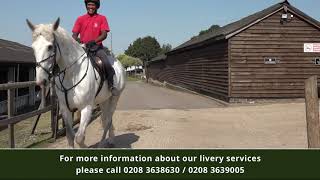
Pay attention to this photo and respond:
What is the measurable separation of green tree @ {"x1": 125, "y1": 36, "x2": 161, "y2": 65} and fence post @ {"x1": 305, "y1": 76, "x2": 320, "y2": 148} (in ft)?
374

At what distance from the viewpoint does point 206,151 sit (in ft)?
16.0

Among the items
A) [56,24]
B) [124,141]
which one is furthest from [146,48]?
[56,24]

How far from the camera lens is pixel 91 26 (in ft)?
25.0

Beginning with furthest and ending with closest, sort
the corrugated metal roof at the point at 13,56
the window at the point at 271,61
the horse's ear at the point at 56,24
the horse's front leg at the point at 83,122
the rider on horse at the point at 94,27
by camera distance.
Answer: the window at the point at 271,61 → the corrugated metal roof at the point at 13,56 → the rider on horse at the point at 94,27 → the horse's front leg at the point at 83,122 → the horse's ear at the point at 56,24

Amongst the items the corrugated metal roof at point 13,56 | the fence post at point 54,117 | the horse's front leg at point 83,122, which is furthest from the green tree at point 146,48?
the horse's front leg at point 83,122

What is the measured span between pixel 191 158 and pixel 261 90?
645 inches

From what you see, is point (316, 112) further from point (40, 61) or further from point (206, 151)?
point (40, 61)

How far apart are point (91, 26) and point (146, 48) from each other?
377 feet

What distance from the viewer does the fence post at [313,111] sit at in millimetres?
5605

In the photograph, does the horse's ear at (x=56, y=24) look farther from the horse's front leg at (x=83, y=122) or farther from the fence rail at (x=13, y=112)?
the horse's front leg at (x=83, y=122)

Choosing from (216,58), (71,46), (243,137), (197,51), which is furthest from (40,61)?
(197,51)

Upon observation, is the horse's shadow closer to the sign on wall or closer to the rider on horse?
the rider on horse

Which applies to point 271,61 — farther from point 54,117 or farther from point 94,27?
point 94,27

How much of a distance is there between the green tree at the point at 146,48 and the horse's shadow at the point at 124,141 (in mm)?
109365
